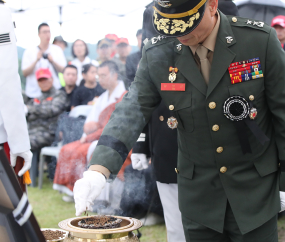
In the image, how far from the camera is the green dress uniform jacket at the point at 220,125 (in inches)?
68.5

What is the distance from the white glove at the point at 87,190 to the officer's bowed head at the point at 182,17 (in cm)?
74

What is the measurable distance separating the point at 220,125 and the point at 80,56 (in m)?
3.80

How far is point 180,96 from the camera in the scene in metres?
Result: 1.85

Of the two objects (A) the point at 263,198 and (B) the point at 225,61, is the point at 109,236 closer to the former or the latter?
(A) the point at 263,198

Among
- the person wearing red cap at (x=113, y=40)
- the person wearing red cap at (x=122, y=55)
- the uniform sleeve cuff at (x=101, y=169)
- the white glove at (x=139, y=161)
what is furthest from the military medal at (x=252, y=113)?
the person wearing red cap at (x=122, y=55)

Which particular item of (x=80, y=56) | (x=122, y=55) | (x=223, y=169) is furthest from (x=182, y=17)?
(x=80, y=56)

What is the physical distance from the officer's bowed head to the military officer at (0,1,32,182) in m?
1.24

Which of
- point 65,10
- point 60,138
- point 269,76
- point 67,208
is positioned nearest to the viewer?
point 269,76

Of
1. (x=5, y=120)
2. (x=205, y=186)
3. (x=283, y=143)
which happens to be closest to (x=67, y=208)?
(x=5, y=120)

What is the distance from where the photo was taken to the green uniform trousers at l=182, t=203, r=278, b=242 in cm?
182

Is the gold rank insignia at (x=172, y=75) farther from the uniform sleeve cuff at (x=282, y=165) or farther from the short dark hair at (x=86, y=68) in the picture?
the short dark hair at (x=86, y=68)

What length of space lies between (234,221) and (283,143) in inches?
18.4

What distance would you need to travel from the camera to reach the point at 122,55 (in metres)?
3.95

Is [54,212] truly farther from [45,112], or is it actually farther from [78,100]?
[45,112]
